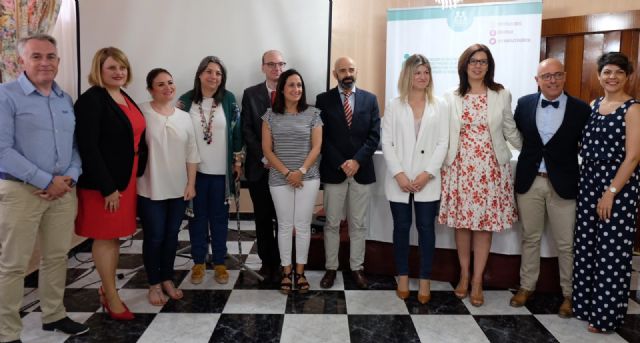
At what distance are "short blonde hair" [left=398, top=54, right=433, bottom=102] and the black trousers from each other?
1019mm

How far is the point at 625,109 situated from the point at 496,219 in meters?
0.85

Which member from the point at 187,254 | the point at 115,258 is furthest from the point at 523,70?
the point at 115,258

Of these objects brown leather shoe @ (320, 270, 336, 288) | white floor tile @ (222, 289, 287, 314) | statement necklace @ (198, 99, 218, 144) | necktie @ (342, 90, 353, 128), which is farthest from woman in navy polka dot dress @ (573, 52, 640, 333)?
statement necklace @ (198, 99, 218, 144)

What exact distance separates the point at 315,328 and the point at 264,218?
88 cm

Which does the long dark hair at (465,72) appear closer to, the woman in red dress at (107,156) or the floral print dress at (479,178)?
the floral print dress at (479,178)

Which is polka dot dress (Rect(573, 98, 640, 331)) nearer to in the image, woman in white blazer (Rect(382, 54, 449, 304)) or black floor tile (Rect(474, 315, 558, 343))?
black floor tile (Rect(474, 315, 558, 343))

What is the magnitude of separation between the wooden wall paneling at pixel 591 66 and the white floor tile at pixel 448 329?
2833 millimetres

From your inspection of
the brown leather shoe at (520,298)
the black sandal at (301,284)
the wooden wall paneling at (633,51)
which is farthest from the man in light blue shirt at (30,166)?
the wooden wall paneling at (633,51)

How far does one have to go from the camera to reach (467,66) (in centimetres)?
261

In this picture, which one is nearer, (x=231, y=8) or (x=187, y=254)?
(x=231, y=8)

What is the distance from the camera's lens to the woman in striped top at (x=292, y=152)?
2719 millimetres

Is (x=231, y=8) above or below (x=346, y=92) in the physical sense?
above

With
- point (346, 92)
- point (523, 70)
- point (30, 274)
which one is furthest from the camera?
point (523, 70)

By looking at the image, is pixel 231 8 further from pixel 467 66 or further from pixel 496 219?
pixel 496 219
